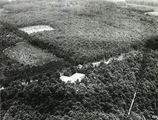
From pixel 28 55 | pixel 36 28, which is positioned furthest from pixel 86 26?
pixel 28 55

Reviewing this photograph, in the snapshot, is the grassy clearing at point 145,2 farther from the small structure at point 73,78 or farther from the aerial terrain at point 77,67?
the small structure at point 73,78

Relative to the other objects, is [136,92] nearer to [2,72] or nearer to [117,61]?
[117,61]

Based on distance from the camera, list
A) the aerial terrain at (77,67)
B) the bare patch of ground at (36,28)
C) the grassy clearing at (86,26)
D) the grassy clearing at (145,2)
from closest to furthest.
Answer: the aerial terrain at (77,67)
the grassy clearing at (86,26)
the bare patch of ground at (36,28)
the grassy clearing at (145,2)

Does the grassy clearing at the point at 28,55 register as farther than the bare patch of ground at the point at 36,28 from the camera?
No

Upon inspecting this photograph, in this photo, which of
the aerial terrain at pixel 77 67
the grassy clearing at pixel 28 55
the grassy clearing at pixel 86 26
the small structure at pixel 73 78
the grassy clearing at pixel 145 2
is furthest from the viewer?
the grassy clearing at pixel 145 2

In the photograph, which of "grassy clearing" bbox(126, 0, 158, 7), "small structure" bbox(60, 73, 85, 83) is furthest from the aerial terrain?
"grassy clearing" bbox(126, 0, 158, 7)

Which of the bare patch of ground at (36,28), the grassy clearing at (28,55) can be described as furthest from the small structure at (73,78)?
the bare patch of ground at (36,28)

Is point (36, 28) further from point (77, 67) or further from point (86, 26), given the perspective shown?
point (77, 67)
